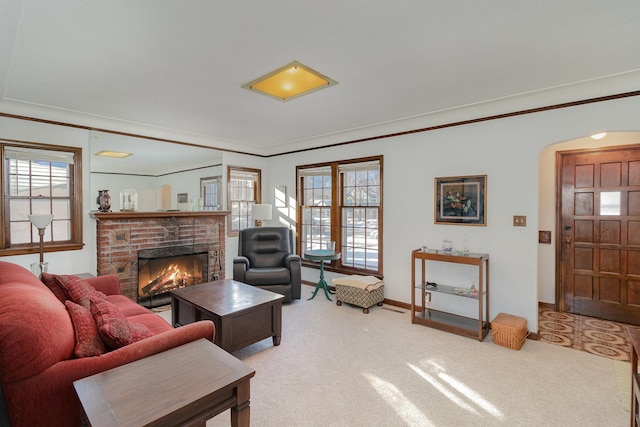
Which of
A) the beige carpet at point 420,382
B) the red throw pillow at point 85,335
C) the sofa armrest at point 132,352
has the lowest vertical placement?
the beige carpet at point 420,382

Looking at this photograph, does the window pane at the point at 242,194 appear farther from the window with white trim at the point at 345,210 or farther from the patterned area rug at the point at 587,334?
the patterned area rug at the point at 587,334

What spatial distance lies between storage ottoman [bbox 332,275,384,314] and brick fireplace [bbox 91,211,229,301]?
2178 mm

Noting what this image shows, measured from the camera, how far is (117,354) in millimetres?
1477

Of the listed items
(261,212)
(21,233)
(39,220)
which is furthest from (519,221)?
(21,233)

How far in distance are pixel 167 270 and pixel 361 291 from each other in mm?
2895

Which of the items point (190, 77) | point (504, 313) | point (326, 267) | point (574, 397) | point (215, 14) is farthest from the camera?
point (326, 267)

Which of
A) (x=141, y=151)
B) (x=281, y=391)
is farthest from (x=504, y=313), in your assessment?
(x=141, y=151)

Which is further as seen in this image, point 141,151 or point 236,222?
point 236,222

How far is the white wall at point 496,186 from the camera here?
10.0 feet

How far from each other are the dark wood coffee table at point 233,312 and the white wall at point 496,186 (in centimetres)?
201

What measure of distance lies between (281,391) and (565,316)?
3.74 metres

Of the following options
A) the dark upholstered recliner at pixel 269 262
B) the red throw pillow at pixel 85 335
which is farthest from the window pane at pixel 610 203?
the red throw pillow at pixel 85 335

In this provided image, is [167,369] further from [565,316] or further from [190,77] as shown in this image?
[565,316]

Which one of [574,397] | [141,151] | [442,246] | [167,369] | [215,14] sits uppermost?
[215,14]
